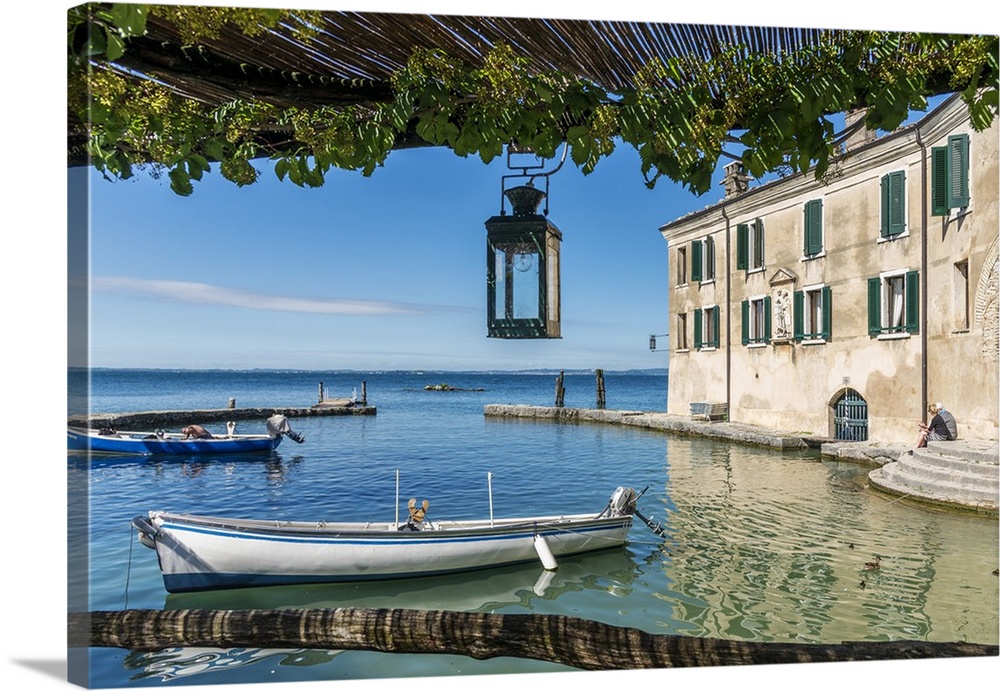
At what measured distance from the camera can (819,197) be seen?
13477mm

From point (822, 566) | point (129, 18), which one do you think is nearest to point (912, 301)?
point (822, 566)

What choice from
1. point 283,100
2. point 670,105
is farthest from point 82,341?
point 670,105

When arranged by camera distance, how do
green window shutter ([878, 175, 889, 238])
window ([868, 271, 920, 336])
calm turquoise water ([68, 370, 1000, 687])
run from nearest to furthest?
calm turquoise water ([68, 370, 1000, 687]), window ([868, 271, 920, 336]), green window shutter ([878, 175, 889, 238])

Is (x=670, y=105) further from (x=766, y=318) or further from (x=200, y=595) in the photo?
(x=766, y=318)

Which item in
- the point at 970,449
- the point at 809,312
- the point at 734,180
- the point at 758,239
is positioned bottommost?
the point at 970,449

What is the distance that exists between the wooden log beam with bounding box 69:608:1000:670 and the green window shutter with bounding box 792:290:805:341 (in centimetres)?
1074

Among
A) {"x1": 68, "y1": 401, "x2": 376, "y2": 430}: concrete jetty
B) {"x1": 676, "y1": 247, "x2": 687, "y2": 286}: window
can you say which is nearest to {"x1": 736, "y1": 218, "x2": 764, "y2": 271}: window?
{"x1": 676, "y1": 247, "x2": 687, "y2": 286}: window

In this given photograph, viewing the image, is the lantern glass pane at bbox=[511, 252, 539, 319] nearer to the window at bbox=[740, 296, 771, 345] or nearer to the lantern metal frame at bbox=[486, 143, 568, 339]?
the lantern metal frame at bbox=[486, 143, 568, 339]

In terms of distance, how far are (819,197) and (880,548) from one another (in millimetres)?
8267

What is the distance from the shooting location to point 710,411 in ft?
52.7

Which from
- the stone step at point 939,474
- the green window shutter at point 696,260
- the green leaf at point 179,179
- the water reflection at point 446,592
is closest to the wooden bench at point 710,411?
the green window shutter at point 696,260

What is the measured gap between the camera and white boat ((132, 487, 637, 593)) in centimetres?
606

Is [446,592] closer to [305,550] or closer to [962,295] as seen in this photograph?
[305,550]

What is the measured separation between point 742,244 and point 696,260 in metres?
1.53
